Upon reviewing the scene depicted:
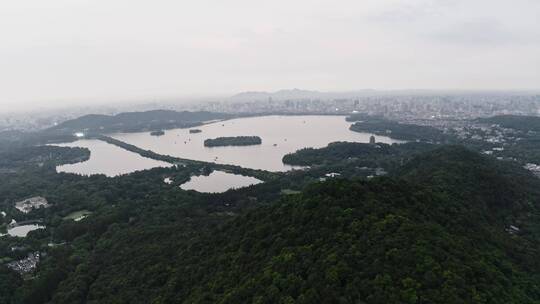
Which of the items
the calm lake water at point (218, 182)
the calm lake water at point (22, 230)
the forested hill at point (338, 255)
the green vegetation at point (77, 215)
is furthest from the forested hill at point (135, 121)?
the forested hill at point (338, 255)

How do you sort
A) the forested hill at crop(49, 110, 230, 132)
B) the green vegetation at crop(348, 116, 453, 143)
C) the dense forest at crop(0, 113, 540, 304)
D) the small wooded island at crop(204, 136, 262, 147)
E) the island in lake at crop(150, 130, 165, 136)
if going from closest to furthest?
the dense forest at crop(0, 113, 540, 304), the green vegetation at crop(348, 116, 453, 143), the small wooded island at crop(204, 136, 262, 147), the island in lake at crop(150, 130, 165, 136), the forested hill at crop(49, 110, 230, 132)

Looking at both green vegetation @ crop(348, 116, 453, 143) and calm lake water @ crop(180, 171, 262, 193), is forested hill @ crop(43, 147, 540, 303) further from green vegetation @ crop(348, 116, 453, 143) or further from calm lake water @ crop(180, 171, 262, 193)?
green vegetation @ crop(348, 116, 453, 143)

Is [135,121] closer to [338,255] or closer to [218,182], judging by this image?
[218,182]

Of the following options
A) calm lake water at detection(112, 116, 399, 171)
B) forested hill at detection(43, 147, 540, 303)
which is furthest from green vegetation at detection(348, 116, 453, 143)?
forested hill at detection(43, 147, 540, 303)

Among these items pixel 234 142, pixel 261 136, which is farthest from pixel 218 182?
pixel 261 136

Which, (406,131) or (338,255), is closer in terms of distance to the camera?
(338,255)

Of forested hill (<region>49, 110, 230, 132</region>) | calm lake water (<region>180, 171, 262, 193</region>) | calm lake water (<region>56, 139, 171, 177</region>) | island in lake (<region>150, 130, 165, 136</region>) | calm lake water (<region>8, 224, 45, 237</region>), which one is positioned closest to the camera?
calm lake water (<region>8, 224, 45, 237</region>)

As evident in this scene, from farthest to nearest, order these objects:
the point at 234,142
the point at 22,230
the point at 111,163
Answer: the point at 234,142, the point at 111,163, the point at 22,230
